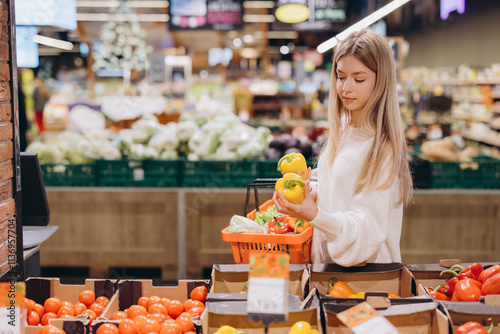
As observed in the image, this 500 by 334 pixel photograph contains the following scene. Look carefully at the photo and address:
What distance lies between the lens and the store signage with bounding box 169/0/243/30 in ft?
20.9

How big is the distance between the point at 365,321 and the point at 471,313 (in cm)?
42

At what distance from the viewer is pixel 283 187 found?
181cm

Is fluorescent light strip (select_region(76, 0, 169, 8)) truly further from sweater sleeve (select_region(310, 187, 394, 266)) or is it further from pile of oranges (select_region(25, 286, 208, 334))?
sweater sleeve (select_region(310, 187, 394, 266))

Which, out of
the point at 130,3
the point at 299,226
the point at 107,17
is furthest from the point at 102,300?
the point at 107,17

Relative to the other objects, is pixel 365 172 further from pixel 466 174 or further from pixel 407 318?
pixel 466 174

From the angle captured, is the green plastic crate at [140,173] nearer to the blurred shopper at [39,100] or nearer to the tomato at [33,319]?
the tomato at [33,319]

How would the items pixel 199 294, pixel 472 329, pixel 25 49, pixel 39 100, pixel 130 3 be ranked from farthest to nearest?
pixel 39 100, pixel 130 3, pixel 25 49, pixel 199 294, pixel 472 329

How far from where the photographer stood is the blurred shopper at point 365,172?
1.86 metres

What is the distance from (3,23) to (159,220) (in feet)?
8.41

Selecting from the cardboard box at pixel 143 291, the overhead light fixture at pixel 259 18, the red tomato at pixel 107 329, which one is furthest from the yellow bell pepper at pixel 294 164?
the overhead light fixture at pixel 259 18

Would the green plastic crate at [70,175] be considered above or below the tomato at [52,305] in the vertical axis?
above

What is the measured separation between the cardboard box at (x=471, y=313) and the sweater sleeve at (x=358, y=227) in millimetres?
337

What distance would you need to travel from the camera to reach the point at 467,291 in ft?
5.86

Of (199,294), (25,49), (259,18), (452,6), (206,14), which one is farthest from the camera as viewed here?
(259,18)
